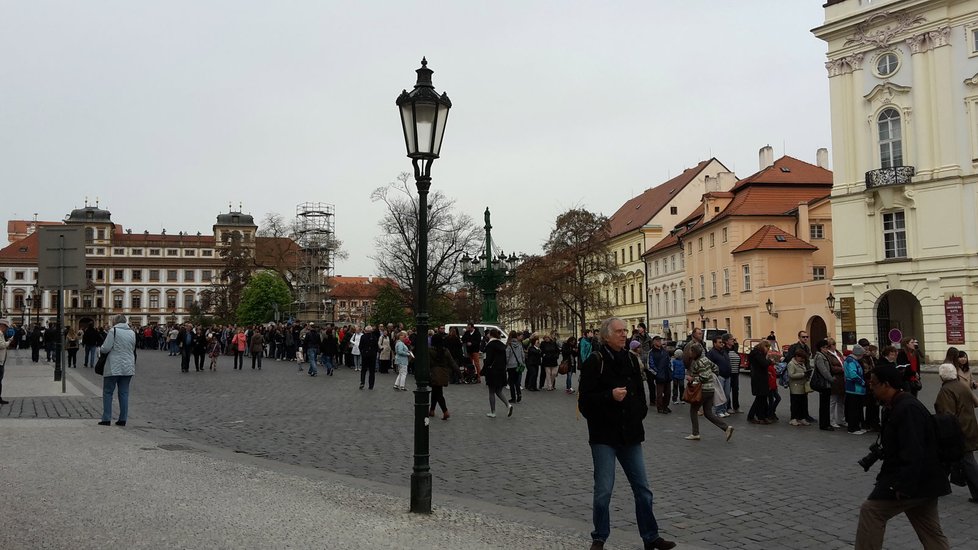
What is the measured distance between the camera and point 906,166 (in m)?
39.8

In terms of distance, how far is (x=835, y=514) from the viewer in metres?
8.06

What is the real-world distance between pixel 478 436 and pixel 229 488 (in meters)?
6.06

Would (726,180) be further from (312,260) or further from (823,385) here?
(823,385)

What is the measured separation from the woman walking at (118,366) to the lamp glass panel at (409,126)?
7.52m

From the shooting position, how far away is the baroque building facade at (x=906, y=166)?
38281mm

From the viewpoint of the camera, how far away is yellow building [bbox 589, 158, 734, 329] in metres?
80.5

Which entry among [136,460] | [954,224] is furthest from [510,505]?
[954,224]

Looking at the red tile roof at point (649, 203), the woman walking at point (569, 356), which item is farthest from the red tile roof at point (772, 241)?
the woman walking at point (569, 356)

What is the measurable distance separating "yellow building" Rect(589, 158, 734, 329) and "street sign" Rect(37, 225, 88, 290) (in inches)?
2357

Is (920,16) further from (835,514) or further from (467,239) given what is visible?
(835,514)

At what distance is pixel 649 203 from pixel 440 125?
80515mm

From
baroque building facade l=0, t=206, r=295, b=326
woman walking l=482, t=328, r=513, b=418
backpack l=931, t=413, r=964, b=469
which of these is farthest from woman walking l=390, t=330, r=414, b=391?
baroque building facade l=0, t=206, r=295, b=326

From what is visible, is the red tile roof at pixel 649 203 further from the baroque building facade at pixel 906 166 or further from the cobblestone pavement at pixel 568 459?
the cobblestone pavement at pixel 568 459

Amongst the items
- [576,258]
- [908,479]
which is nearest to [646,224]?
[576,258]
